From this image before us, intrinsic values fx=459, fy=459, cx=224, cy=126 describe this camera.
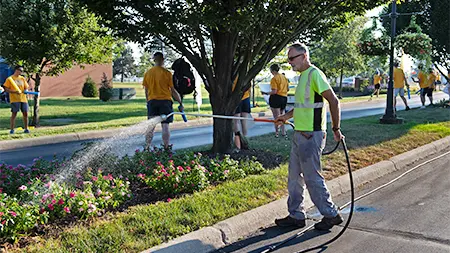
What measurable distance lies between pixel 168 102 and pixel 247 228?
4055mm

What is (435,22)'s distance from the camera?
1764 centimetres

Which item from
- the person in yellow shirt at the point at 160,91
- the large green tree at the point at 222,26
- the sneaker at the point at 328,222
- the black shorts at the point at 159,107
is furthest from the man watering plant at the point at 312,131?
the black shorts at the point at 159,107

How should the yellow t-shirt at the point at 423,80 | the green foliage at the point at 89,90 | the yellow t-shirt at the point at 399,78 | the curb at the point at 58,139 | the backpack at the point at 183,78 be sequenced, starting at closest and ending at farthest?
1. the backpack at the point at 183,78
2. the curb at the point at 58,139
3. the yellow t-shirt at the point at 399,78
4. the yellow t-shirt at the point at 423,80
5. the green foliage at the point at 89,90

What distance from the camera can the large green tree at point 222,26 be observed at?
611 centimetres

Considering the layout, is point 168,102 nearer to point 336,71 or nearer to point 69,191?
point 69,191

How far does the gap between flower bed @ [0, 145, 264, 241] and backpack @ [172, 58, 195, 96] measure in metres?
1.57

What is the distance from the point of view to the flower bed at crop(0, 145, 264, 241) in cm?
407

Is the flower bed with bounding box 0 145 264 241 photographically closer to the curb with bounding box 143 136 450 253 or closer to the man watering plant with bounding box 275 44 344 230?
the curb with bounding box 143 136 450 253

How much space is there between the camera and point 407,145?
28.7 feet

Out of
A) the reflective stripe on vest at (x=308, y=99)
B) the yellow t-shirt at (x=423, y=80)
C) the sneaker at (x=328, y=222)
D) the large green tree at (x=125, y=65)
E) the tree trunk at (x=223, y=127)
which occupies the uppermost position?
the large green tree at (x=125, y=65)

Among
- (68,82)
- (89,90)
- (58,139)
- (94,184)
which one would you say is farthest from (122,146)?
(68,82)

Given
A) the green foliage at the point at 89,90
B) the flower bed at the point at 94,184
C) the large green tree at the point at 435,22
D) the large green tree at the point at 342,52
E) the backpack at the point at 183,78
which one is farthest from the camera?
the green foliage at the point at 89,90

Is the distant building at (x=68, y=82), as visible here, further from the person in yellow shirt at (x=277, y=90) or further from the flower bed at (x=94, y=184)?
the flower bed at (x=94, y=184)

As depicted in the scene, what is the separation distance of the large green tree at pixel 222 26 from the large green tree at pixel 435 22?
10785mm
